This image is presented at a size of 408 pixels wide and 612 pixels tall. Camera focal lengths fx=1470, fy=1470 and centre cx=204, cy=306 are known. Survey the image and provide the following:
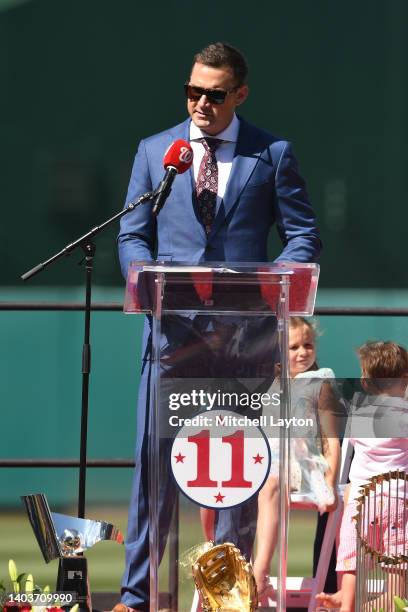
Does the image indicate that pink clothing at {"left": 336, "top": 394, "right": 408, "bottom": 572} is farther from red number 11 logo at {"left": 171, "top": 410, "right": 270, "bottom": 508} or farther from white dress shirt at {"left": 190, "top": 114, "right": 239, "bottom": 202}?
white dress shirt at {"left": 190, "top": 114, "right": 239, "bottom": 202}

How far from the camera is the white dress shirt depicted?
14.8 ft

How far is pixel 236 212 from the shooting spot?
177 inches

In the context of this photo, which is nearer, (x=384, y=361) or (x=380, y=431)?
(x=380, y=431)

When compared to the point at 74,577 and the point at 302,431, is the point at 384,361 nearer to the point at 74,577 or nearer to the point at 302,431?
the point at 302,431

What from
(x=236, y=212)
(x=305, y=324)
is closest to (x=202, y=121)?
(x=236, y=212)

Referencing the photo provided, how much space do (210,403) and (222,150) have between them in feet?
3.47

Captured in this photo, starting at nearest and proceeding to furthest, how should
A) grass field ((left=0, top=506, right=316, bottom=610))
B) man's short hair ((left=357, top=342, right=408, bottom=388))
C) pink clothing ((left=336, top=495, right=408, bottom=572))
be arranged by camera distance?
pink clothing ((left=336, top=495, right=408, bottom=572)) → man's short hair ((left=357, top=342, right=408, bottom=388)) → grass field ((left=0, top=506, right=316, bottom=610))

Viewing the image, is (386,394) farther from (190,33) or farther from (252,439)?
(190,33)

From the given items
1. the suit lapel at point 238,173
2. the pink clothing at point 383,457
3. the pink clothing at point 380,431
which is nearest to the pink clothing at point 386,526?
the pink clothing at point 383,457

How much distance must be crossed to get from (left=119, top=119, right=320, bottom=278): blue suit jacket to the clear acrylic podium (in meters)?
0.61

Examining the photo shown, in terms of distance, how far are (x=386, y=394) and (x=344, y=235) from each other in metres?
4.43

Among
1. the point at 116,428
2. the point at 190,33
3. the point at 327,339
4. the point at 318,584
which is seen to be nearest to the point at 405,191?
the point at 327,339

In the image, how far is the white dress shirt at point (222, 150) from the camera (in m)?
4.51

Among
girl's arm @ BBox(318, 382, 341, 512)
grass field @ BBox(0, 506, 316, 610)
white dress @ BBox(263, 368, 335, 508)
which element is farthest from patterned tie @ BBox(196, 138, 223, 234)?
grass field @ BBox(0, 506, 316, 610)
